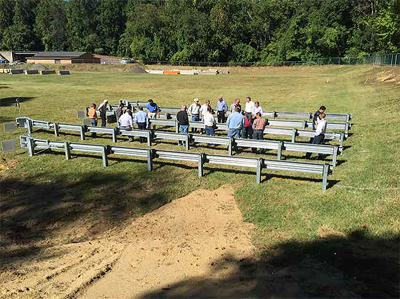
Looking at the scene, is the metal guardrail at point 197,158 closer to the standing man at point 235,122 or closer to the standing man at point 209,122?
the standing man at point 235,122

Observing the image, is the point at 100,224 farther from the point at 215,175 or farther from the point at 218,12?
the point at 218,12

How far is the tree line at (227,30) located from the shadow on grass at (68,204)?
5176 cm

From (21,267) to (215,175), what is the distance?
6.26 metres

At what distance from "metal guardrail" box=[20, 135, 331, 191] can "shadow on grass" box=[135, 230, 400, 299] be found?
272 centimetres

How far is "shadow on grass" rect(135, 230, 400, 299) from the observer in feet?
18.1

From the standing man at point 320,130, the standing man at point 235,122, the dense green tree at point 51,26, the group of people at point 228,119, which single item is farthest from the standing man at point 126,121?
the dense green tree at point 51,26

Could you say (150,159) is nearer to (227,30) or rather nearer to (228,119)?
(228,119)

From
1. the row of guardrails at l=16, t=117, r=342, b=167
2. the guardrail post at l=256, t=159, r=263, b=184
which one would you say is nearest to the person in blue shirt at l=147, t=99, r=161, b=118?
the row of guardrails at l=16, t=117, r=342, b=167

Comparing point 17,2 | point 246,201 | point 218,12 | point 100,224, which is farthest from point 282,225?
point 17,2

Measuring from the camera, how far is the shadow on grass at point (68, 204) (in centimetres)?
799

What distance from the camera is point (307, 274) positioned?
5.96 metres

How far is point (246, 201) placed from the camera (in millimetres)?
9219

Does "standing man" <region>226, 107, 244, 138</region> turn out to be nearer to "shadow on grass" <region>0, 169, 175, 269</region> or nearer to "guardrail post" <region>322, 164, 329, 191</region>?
"shadow on grass" <region>0, 169, 175, 269</region>

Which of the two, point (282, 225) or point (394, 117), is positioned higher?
point (394, 117)
